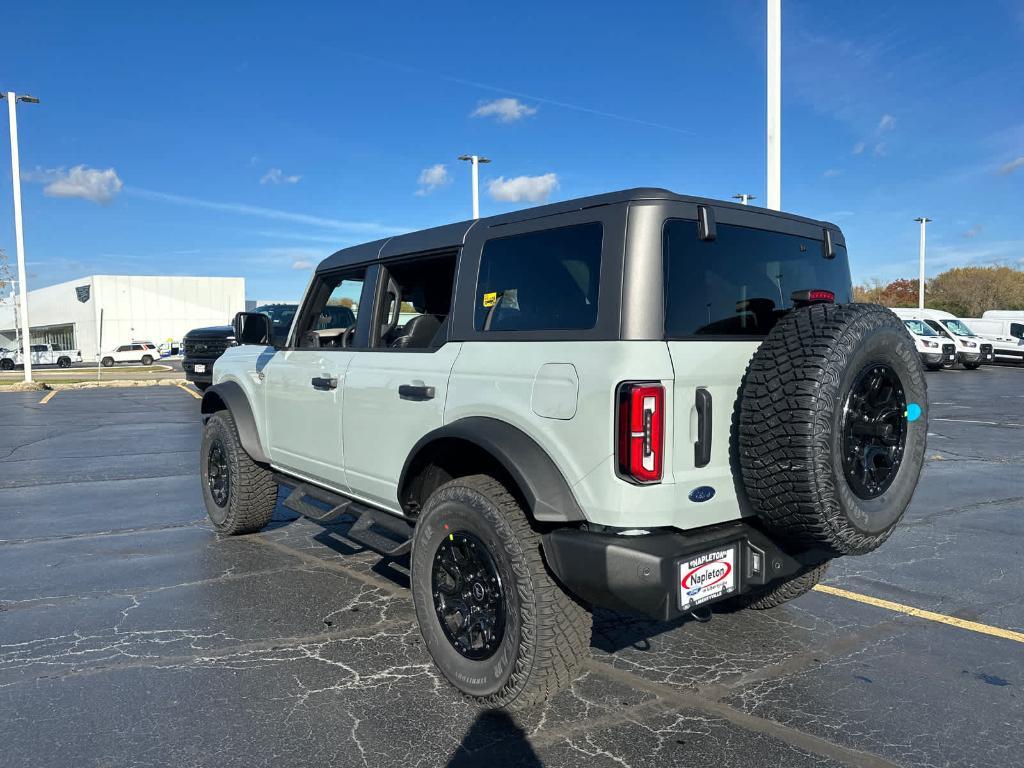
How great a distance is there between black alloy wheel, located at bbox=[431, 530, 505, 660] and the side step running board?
29cm

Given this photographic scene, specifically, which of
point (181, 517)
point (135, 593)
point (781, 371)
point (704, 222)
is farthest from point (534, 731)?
point (181, 517)

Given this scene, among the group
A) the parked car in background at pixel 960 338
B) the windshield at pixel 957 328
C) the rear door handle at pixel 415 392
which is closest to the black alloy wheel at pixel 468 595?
the rear door handle at pixel 415 392

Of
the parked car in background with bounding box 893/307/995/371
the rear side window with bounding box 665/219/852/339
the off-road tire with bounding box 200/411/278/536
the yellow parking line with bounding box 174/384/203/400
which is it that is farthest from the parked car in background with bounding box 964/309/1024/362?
the off-road tire with bounding box 200/411/278/536

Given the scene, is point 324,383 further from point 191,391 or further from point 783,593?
point 191,391

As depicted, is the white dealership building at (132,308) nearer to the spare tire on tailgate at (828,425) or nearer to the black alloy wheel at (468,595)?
the black alloy wheel at (468,595)

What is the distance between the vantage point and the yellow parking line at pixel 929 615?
403cm

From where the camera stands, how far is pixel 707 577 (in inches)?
115

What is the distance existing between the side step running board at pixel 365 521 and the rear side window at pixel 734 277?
5.50ft

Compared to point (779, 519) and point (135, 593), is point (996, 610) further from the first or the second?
point (135, 593)

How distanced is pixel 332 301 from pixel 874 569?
3.95 metres

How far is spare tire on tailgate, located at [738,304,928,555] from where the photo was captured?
279cm

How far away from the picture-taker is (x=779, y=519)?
293cm

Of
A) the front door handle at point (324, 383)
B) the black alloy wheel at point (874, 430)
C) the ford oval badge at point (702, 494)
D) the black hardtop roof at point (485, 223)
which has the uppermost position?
the black hardtop roof at point (485, 223)

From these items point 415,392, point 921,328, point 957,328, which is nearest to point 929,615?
point 415,392
